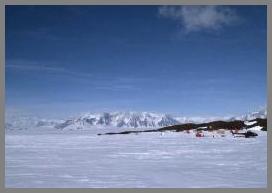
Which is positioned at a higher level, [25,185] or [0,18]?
[0,18]

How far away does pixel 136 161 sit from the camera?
1766cm

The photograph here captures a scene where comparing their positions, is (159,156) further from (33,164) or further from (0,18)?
(0,18)

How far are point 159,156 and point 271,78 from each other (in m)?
7.42

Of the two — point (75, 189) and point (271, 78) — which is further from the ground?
point (271, 78)

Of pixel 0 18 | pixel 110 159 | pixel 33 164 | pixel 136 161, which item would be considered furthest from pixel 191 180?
pixel 0 18

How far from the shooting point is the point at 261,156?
62.8ft

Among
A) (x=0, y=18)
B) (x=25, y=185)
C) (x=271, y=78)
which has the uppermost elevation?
(x=0, y=18)

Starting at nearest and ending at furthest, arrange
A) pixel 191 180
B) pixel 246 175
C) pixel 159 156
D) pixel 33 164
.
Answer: pixel 191 180 < pixel 246 175 < pixel 33 164 < pixel 159 156

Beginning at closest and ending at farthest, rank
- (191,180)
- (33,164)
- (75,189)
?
(75,189) < (191,180) < (33,164)

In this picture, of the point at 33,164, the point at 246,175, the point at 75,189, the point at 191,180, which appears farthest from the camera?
the point at 33,164

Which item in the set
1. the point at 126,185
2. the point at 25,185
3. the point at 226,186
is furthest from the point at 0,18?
the point at 226,186

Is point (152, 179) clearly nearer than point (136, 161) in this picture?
Yes

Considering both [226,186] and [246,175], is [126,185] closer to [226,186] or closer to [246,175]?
[226,186]

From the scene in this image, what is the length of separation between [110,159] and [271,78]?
8.28 m
